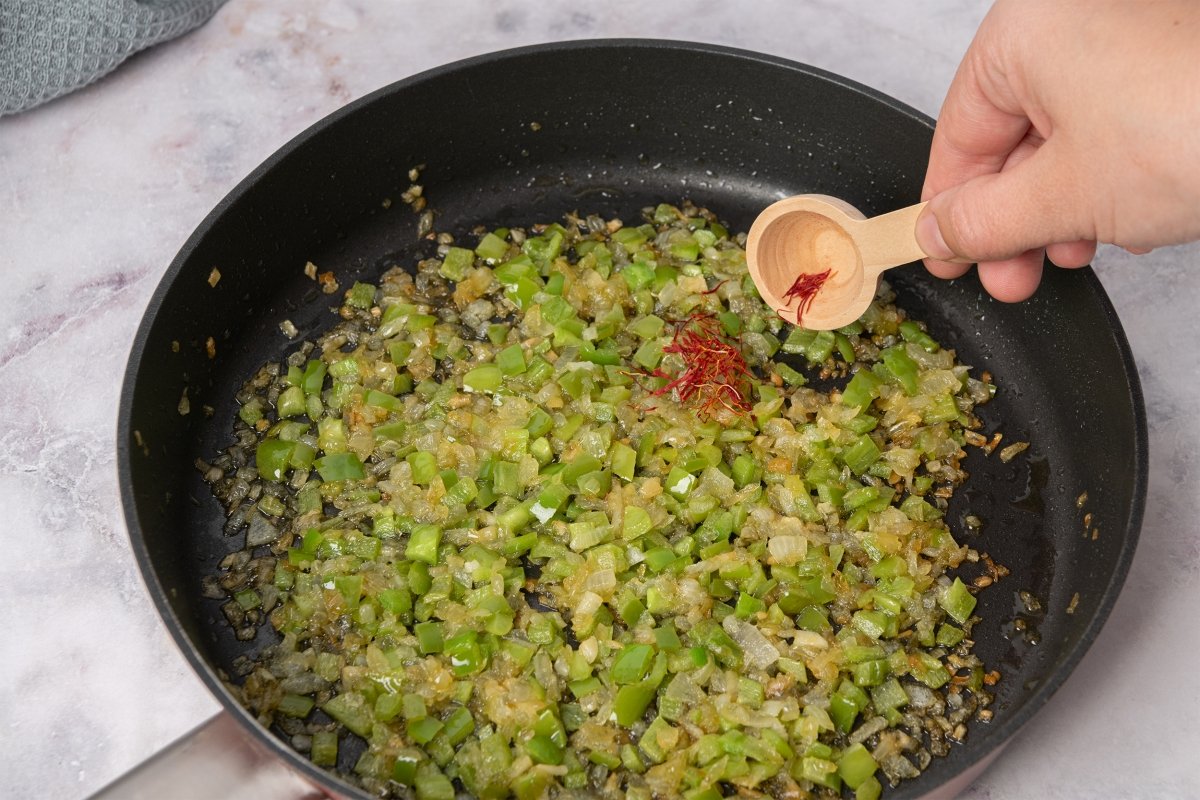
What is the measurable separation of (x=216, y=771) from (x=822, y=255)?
1.34 meters

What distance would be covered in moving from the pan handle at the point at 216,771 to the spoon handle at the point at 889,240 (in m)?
1.25

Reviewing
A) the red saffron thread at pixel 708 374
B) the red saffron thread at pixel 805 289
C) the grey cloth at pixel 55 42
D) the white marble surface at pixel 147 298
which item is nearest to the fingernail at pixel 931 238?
the red saffron thread at pixel 805 289

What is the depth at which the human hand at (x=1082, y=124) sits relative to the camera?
1368mm

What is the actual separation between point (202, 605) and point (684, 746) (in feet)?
2.74

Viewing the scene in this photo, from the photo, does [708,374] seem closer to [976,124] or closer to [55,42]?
[976,124]

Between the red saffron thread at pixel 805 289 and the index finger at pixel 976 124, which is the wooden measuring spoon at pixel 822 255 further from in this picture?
the index finger at pixel 976 124

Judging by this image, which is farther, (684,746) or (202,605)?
(202,605)

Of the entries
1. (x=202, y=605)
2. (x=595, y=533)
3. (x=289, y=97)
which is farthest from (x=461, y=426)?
(x=289, y=97)

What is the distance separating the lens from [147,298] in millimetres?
2270

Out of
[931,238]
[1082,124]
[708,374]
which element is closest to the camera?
[1082,124]

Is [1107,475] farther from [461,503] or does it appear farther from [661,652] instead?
[461,503]

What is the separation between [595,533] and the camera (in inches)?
73.0

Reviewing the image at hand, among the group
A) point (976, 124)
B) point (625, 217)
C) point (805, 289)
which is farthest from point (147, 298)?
point (976, 124)

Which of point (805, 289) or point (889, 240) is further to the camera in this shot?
point (805, 289)
